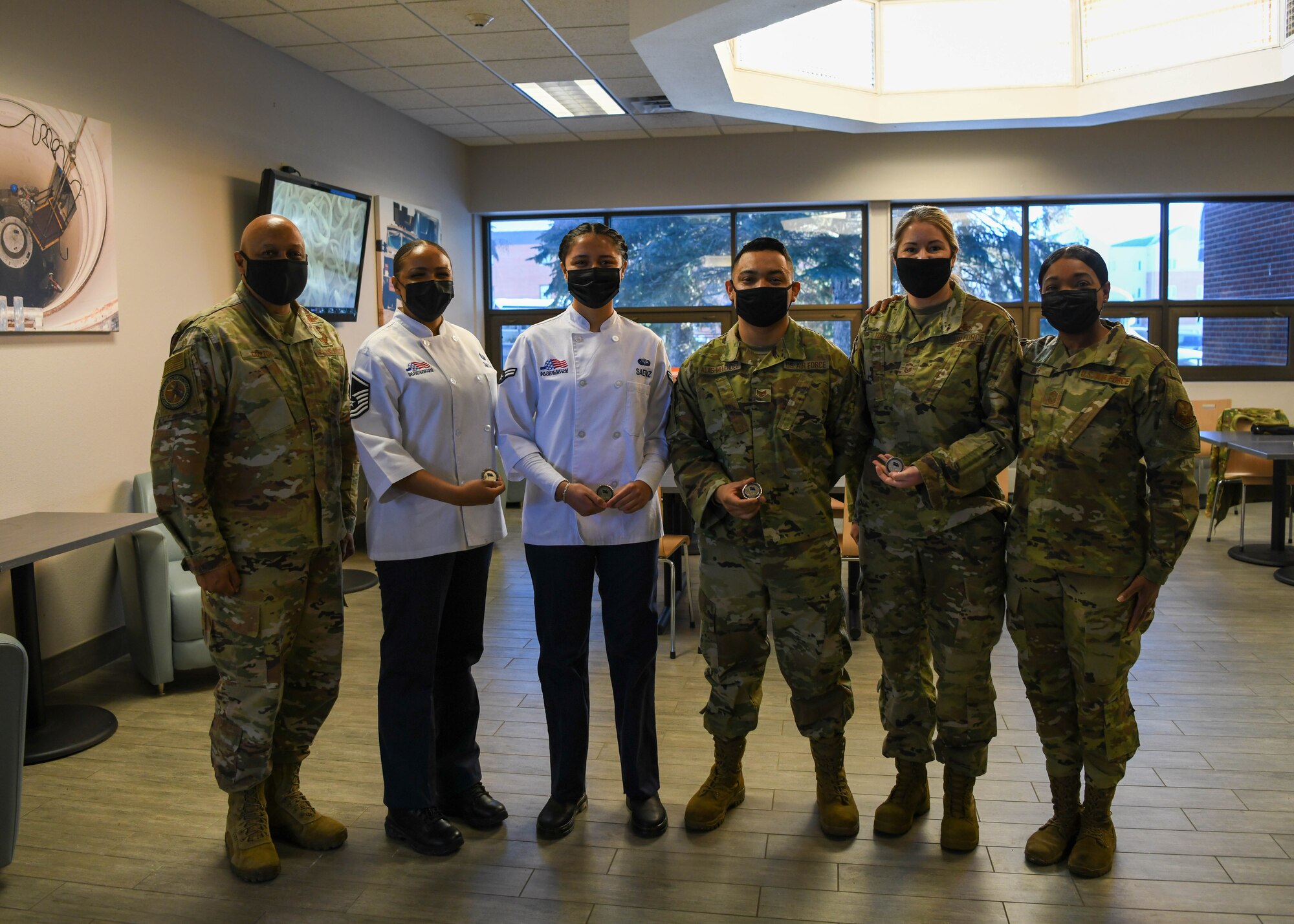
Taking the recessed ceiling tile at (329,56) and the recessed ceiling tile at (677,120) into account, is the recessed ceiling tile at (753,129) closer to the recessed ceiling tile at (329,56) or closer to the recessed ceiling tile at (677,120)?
the recessed ceiling tile at (677,120)

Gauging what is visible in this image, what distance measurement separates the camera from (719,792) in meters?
2.87

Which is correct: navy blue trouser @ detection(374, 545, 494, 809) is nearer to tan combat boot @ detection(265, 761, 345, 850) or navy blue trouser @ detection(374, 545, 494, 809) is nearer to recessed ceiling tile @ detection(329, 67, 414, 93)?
tan combat boot @ detection(265, 761, 345, 850)

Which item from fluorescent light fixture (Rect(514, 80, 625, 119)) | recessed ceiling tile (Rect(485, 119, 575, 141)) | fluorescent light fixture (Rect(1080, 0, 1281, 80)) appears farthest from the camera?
recessed ceiling tile (Rect(485, 119, 575, 141))

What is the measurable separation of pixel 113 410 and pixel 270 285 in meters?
2.54

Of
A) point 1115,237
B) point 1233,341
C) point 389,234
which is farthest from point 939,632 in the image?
point 1233,341

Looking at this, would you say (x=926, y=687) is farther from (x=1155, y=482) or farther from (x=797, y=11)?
(x=797, y=11)

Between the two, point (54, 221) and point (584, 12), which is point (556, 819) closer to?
→ point (54, 221)

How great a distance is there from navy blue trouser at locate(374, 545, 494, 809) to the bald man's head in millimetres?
773

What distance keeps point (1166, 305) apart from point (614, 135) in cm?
505

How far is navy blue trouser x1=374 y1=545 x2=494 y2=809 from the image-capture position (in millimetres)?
2631

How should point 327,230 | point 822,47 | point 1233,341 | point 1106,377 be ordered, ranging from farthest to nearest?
point 1233,341 < point 822,47 < point 327,230 < point 1106,377

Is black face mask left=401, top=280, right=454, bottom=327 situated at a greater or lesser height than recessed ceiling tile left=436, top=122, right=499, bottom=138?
lesser

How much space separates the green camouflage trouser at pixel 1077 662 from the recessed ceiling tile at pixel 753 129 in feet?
20.5

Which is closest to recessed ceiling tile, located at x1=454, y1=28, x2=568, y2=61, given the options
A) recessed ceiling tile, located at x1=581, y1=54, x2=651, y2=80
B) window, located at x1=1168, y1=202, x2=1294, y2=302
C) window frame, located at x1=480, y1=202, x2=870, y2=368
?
recessed ceiling tile, located at x1=581, y1=54, x2=651, y2=80
